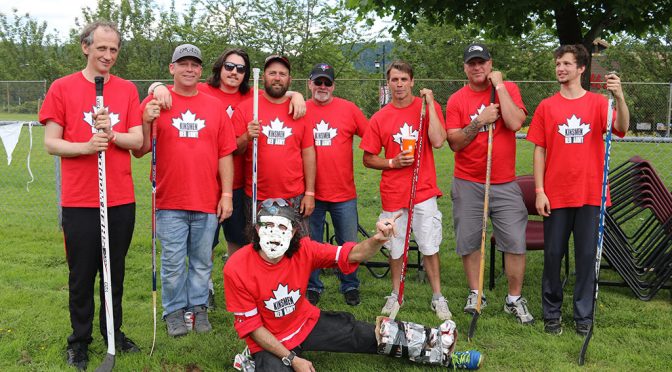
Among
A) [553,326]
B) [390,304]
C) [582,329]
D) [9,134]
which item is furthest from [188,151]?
[9,134]

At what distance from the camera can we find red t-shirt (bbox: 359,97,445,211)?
4957mm

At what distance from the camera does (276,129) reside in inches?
191

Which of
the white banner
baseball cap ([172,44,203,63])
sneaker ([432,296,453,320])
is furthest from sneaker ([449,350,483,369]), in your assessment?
the white banner

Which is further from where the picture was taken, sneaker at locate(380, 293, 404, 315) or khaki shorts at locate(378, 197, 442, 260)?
sneaker at locate(380, 293, 404, 315)

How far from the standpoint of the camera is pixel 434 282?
5.06 metres

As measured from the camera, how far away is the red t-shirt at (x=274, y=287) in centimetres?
375

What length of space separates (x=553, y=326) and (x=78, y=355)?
3.44 metres

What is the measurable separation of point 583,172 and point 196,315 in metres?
3.12

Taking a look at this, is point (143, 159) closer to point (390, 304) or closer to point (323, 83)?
point (323, 83)

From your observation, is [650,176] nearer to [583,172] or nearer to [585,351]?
[583,172]

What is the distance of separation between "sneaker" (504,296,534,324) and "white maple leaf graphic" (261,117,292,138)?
228 cm

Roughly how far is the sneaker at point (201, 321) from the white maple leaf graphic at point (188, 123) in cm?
142

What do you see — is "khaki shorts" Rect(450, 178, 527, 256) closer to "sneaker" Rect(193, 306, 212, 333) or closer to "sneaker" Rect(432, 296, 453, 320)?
"sneaker" Rect(432, 296, 453, 320)

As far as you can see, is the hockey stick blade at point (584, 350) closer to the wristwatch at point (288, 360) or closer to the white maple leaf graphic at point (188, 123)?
the wristwatch at point (288, 360)
